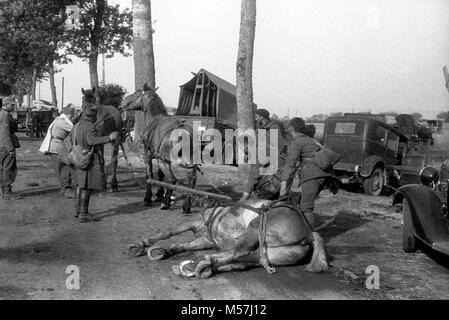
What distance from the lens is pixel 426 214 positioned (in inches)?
255

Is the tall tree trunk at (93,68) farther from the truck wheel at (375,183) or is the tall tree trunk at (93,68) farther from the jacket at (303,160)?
the jacket at (303,160)

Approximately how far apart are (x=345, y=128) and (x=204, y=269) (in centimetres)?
1038

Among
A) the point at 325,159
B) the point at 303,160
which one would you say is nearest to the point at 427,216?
the point at 325,159

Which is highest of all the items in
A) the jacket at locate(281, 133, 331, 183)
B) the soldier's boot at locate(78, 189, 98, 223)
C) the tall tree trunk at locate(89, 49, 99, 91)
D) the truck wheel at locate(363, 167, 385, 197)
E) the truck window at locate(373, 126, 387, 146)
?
the tall tree trunk at locate(89, 49, 99, 91)

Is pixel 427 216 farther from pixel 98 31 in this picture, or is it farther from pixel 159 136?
pixel 98 31

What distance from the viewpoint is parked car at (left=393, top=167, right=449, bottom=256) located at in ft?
20.2

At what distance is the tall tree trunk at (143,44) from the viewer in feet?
47.3

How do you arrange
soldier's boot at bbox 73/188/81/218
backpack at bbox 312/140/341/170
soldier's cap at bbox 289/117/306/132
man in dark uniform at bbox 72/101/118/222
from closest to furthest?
backpack at bbox 312/140/341/170
soldier's cap at bbox 289/117/306/132
man in dark uniform at bbox 72/101/118/222
soldier's boot at bbox 73/188/81/218

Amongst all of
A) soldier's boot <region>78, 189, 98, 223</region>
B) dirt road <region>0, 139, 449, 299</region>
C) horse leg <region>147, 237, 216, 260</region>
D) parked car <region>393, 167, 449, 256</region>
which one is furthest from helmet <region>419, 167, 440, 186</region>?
soldier's boot <region>78, 189, 98, 223</region>

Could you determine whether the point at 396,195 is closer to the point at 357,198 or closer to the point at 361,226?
the point at 361,226

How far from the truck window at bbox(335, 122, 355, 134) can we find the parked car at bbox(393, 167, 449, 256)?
6.96 metres

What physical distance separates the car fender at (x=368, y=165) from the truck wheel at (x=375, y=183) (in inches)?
7.4

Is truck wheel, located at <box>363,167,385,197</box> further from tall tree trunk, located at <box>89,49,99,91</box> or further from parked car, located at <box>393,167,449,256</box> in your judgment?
tall tree trunk, located at <box>89,49,99,91</box>
